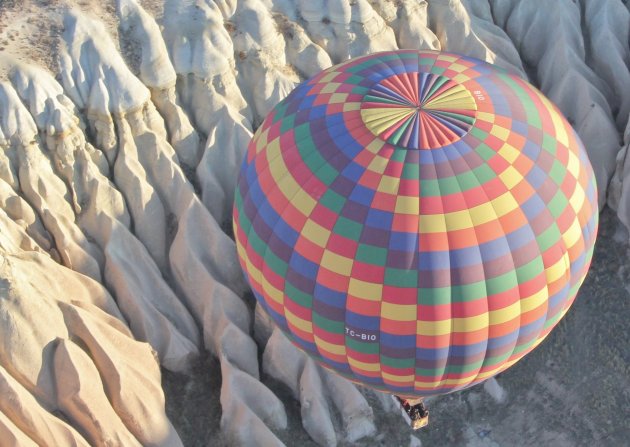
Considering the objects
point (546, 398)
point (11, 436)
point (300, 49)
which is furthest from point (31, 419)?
point (546, 398)

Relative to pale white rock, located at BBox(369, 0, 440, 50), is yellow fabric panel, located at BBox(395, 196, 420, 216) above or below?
above

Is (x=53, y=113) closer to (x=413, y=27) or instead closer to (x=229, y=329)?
(x=229, y=329)

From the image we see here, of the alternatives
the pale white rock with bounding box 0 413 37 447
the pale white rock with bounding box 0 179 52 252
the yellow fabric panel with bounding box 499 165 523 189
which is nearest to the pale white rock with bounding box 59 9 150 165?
the pale white rock with bounding box 0 179 52 252

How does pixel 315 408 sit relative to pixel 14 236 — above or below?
below

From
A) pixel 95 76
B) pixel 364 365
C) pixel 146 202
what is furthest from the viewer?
pixel 146 202

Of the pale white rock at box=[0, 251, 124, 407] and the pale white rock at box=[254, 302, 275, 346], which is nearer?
the pale white rock at box=[0, 251, 124, 407]

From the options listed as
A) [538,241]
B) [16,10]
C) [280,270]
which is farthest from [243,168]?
[16,10]

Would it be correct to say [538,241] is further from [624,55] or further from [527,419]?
[624,55]

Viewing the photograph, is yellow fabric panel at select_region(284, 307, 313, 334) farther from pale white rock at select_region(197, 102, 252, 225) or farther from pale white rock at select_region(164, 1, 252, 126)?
pale white rock at select_region(164, 1, 252, 126)
